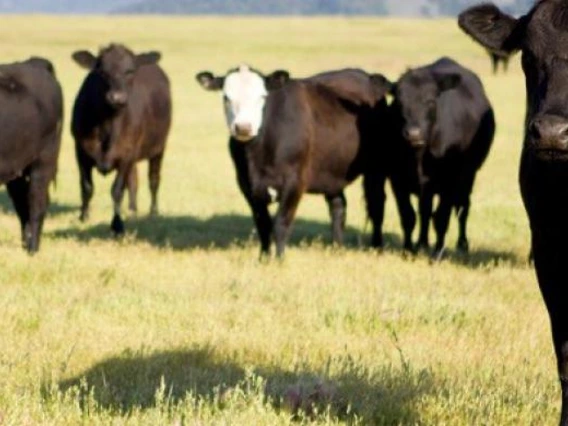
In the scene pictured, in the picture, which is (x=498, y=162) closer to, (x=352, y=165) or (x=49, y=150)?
(x=352, y=165)

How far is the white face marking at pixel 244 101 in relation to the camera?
10984 millimetres

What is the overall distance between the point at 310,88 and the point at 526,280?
3.84 m

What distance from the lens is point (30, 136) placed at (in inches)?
425

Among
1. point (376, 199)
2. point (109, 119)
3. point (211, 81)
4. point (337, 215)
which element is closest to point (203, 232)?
point (337, 215)

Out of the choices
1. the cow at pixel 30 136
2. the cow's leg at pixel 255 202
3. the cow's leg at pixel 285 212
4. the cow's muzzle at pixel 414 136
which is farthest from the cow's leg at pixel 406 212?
the cow at pixel 30 136

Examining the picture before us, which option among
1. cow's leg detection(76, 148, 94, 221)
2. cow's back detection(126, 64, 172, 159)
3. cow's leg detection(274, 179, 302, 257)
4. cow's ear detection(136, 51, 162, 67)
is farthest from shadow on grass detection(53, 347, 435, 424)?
cow's ear detection(136, 51, 162, 67)

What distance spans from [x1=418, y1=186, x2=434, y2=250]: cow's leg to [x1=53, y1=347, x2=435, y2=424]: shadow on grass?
249 inches

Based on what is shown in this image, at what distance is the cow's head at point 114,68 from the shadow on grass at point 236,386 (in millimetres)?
8101

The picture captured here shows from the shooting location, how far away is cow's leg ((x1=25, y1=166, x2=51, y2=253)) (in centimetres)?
1105

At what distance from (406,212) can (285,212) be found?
181 cm

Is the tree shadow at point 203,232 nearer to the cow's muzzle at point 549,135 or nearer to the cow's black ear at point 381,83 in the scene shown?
the cow's black ear at point 381,83

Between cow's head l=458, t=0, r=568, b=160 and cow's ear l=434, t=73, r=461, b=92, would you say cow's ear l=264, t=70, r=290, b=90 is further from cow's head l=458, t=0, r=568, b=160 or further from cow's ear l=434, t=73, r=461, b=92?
cow's head l=458, t=0, r=568, b=160

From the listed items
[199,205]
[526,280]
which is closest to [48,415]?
[526,280]

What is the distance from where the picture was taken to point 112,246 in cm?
1138
